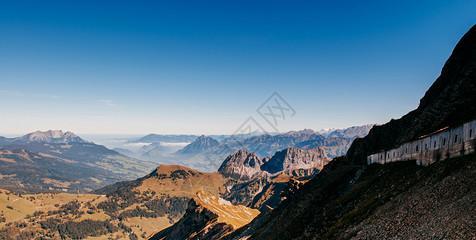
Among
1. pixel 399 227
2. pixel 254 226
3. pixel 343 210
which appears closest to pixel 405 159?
pixel 343 210

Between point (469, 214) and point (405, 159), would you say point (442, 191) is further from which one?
point (405, 159)

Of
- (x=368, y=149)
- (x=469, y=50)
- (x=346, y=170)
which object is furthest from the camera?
(x=368, y=149)

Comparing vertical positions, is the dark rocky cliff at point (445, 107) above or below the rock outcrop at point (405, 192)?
above

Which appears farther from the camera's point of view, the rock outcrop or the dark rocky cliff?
the dark rocky cliff

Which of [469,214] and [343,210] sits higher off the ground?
[469,214]

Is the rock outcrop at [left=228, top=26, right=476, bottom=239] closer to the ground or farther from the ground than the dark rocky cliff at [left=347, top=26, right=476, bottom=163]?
closer to the ground

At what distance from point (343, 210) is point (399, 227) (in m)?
27.8

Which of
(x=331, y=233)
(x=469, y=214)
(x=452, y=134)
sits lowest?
(x=331, y=233)

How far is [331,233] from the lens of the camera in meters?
56.4

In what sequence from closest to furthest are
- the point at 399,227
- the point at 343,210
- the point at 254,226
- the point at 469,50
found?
1. the point at 399,227
2. the point at 343,210
3. the point at 469,50
4. the point at 254,226

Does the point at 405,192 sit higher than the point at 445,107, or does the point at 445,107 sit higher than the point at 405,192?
the point at 445,107

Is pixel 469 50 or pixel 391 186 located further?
pixel 469 50

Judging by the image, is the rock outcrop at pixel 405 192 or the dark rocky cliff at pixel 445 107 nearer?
the rock outcrop at pixel 405 192

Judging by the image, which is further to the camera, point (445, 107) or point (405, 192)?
point (445, 107)
